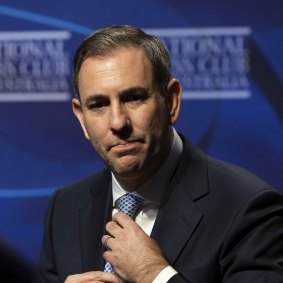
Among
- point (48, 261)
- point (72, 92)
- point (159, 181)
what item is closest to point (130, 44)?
point (159, 181)

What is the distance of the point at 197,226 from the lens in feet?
5.56

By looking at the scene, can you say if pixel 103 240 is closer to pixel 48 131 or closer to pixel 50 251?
pixel 50 251

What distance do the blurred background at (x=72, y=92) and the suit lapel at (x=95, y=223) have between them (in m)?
0.60

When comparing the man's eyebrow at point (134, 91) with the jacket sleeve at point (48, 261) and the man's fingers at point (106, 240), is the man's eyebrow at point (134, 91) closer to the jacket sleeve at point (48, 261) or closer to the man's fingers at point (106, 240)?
the man's fingers at point (106, 240)

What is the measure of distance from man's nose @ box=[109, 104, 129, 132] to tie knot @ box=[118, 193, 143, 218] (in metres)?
0.23

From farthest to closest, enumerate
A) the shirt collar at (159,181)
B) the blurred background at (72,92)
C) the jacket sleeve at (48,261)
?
the blurred background at (72,92) → the jacket sleeve at (48,261) → the shirt collar at (159,181)

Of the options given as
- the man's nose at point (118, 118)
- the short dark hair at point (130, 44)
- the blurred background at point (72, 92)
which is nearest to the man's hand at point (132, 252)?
the man's nose at point (118, 118)

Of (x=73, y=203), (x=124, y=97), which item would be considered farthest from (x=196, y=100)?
(x=124, y=97)

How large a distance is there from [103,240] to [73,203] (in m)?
0.29

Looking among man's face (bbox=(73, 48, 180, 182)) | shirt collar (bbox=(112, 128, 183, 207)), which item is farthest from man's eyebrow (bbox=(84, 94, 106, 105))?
shirt collar (bbox=(112, 128, 183, 207))

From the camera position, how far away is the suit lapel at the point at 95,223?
1838mm

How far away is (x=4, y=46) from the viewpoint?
2.53 meters

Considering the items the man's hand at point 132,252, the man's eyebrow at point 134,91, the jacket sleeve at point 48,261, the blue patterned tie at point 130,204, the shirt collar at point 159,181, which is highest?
the man's eyebrow at point 134,91

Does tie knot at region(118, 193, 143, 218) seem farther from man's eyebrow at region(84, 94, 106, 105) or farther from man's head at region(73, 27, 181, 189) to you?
man's eyebrow at region(84, 94, 106, 105)
